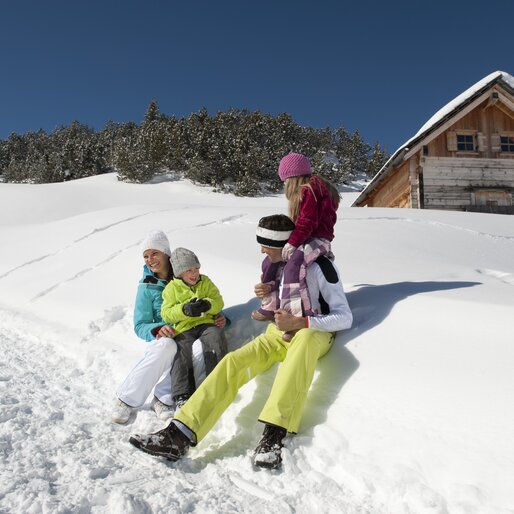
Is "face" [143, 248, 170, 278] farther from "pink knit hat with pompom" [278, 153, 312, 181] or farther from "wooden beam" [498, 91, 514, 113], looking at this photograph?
"wooden beam" [498, 91, 514, 113]

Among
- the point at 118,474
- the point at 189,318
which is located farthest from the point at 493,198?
the point at 118,474

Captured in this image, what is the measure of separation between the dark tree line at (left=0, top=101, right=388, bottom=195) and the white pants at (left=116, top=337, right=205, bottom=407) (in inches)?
1247

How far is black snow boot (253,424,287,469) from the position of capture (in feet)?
7.50

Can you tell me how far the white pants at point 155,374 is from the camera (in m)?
3.09

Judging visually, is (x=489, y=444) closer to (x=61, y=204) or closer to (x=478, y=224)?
(x=478, y=224)

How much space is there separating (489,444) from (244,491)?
1.22m

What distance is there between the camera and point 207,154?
39.7 m

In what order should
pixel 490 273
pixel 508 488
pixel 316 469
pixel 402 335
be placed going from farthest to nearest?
pixel 490 273, pixel 402 335, pixel 316 469, pixel 508 488

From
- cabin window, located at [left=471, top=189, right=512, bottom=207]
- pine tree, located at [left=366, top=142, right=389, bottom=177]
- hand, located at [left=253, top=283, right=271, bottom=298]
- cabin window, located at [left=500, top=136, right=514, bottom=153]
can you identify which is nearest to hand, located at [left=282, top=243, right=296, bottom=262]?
hand, located at [left=253, top=283, right=271, bottom=298]

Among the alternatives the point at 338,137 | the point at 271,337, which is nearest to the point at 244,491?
the point at 271,337

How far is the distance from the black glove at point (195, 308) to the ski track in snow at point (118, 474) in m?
0.79

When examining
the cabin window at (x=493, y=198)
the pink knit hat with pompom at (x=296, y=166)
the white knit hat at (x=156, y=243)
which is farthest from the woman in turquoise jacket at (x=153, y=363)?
the cabin window at (x=493, y=198)

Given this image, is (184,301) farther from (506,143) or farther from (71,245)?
(506,143)

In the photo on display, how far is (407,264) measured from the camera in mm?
5617
